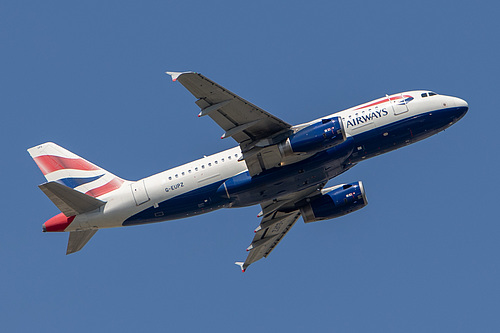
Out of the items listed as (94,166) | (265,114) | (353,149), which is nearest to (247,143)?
(265,114)

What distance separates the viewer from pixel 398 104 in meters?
56.8

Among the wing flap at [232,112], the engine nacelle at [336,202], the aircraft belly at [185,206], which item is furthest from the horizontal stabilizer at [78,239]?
the engine nacelle at [336,202]

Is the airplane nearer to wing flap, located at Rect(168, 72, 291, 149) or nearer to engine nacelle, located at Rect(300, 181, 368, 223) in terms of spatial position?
wing flap, located at Rect(168, 72, 291, 149)

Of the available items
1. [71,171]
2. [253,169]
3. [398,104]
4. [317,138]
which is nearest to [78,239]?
[71,171]

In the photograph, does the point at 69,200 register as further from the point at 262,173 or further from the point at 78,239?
the point at 262,173

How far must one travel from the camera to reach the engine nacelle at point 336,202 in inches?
2432

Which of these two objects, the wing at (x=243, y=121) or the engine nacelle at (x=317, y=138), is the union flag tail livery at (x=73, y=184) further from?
the engine nacelle at (x=317, y=138)

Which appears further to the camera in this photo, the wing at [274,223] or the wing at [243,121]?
the wing at [274,223]

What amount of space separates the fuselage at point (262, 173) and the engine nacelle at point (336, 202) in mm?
4682

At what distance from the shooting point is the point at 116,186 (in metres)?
58.7

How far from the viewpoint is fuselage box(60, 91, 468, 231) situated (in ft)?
184

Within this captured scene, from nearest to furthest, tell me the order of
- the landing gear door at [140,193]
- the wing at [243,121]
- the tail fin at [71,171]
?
the wing at [243,121] → the landing gear door at [140,193] → the tail fin at [71,171]

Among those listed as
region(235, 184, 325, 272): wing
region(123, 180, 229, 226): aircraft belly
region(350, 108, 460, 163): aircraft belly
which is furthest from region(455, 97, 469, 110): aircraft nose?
region(123, 180, 229, 226): aircraft belly

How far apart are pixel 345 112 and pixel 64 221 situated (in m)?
21.8
